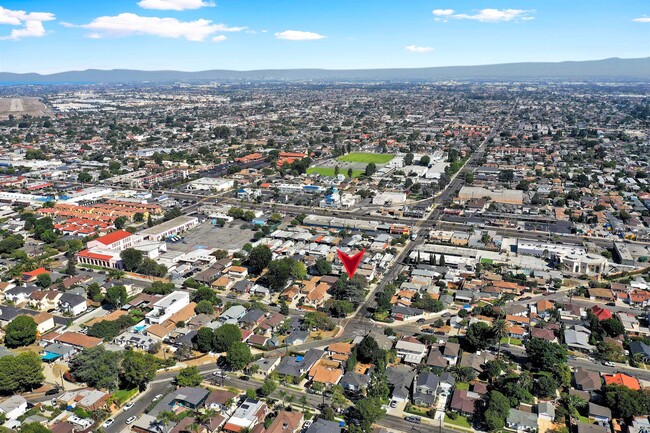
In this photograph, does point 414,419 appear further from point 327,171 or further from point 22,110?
point 22,110

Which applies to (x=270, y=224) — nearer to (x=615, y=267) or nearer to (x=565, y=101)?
(x=615, y=267)

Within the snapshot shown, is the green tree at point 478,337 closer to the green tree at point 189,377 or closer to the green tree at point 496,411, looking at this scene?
the green tree at point 496,411

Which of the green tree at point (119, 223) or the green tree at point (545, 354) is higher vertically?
the green tree at point (119, 223)

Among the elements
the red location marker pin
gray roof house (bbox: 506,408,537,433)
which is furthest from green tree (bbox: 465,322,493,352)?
the red location marker pin

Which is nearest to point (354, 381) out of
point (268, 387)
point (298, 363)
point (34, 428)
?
point (298, 363)

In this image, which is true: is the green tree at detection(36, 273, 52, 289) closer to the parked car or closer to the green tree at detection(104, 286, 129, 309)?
the green tree at detection(104, 286, 129, 309)

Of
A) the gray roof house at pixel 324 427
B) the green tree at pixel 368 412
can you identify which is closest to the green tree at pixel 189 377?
the gray roof house at pixel 324 427
